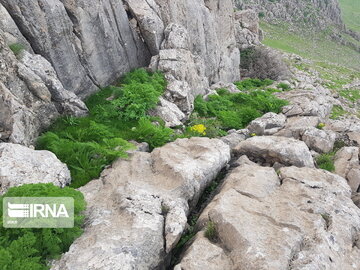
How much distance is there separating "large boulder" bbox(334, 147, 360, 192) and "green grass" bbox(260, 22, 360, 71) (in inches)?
2509

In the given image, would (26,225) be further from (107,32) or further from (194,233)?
(107,32)

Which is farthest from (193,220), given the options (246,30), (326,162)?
(246,30)

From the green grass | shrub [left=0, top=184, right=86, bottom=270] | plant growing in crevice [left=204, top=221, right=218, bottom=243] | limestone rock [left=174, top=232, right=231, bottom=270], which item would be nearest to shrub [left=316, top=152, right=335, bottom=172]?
plant growing in crevice [left=204, top=221, right=218, bottom=243]

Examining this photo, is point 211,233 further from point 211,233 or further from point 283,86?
point 283,86

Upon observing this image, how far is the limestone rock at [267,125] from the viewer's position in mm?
16703

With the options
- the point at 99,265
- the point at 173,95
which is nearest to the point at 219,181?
the point at 99,265

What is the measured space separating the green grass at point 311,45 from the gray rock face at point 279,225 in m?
68.5

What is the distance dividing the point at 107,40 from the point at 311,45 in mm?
83977

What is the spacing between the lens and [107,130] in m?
13.2

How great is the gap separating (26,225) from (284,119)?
16.1m

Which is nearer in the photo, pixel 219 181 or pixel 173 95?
pixel 219 181

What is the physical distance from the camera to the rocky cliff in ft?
44.1

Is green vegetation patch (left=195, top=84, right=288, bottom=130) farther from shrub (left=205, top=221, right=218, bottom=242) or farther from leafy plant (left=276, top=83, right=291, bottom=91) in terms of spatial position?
shrub (left=205, top=221, right=218, bottom=242)

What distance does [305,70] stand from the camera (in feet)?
162
